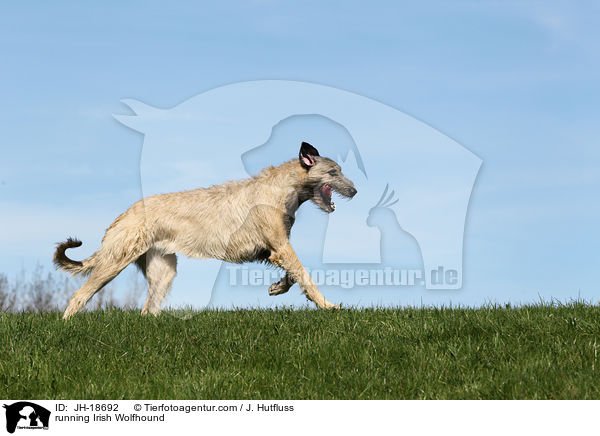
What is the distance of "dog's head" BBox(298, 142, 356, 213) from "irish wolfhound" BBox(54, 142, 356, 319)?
0.07ft

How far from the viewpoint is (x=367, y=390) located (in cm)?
591

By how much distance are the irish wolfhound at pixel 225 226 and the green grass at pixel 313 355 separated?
0.76 metres

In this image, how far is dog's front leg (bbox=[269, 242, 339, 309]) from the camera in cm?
893

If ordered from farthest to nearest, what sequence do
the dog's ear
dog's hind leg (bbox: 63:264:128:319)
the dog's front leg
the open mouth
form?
dog's hind leg (bbox: 63:264:128:319)
the dog's front leg
the open mouth
the dog's ear

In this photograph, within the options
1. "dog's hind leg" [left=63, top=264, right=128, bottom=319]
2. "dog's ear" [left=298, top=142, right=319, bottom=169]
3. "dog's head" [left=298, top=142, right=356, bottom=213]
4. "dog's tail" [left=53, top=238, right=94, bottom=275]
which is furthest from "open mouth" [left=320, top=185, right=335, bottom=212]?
"dog's tail" [left=53, top=238, right=94, bottom=275]

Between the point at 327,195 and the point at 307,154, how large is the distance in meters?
0.73

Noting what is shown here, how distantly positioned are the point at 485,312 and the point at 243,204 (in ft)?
12.8

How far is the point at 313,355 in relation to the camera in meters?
6.85
